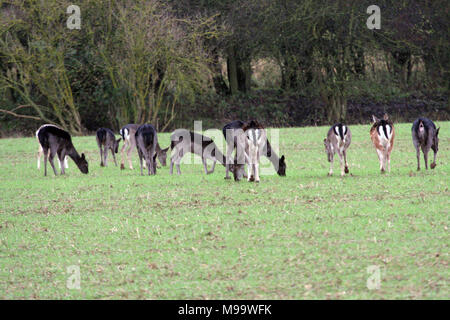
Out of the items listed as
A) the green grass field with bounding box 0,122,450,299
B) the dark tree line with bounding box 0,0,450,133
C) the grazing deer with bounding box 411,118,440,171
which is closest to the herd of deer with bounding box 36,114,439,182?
the grazing deer with bounding box 411,118,440,171

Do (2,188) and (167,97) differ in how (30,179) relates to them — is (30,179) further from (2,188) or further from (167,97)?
(167,97)

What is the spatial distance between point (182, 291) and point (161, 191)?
8091 millimetres

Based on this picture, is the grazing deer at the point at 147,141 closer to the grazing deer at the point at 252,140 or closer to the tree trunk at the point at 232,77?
the grazing deer at the point at 252,140

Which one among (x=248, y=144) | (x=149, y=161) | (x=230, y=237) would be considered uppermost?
(x=248, y=144)

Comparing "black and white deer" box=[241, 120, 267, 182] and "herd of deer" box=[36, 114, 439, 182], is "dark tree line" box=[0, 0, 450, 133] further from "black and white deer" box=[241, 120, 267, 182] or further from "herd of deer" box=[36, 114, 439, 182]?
"black and white deer" box=[241, 120, 267, 182]

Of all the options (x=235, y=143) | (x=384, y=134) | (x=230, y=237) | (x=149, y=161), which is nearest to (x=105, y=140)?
(x=149, y=161)

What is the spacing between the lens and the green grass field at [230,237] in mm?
7629

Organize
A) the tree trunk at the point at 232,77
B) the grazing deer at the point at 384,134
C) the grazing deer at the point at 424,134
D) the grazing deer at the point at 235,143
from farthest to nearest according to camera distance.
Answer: the tree trunk at the point at 232,77 < the grazing deer at the point at 424,134 < the grazing deer at the point at 384,134 < the grazing deer at the point at 235,143

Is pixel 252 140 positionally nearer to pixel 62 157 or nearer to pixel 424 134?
pixel 424 134

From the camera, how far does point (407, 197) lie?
13.1m

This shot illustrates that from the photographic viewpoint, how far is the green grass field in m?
7.63

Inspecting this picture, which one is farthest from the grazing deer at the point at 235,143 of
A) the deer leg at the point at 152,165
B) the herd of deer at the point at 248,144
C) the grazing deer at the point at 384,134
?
the deer leg at the point at 152,165

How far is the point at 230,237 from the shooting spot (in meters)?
9.98
